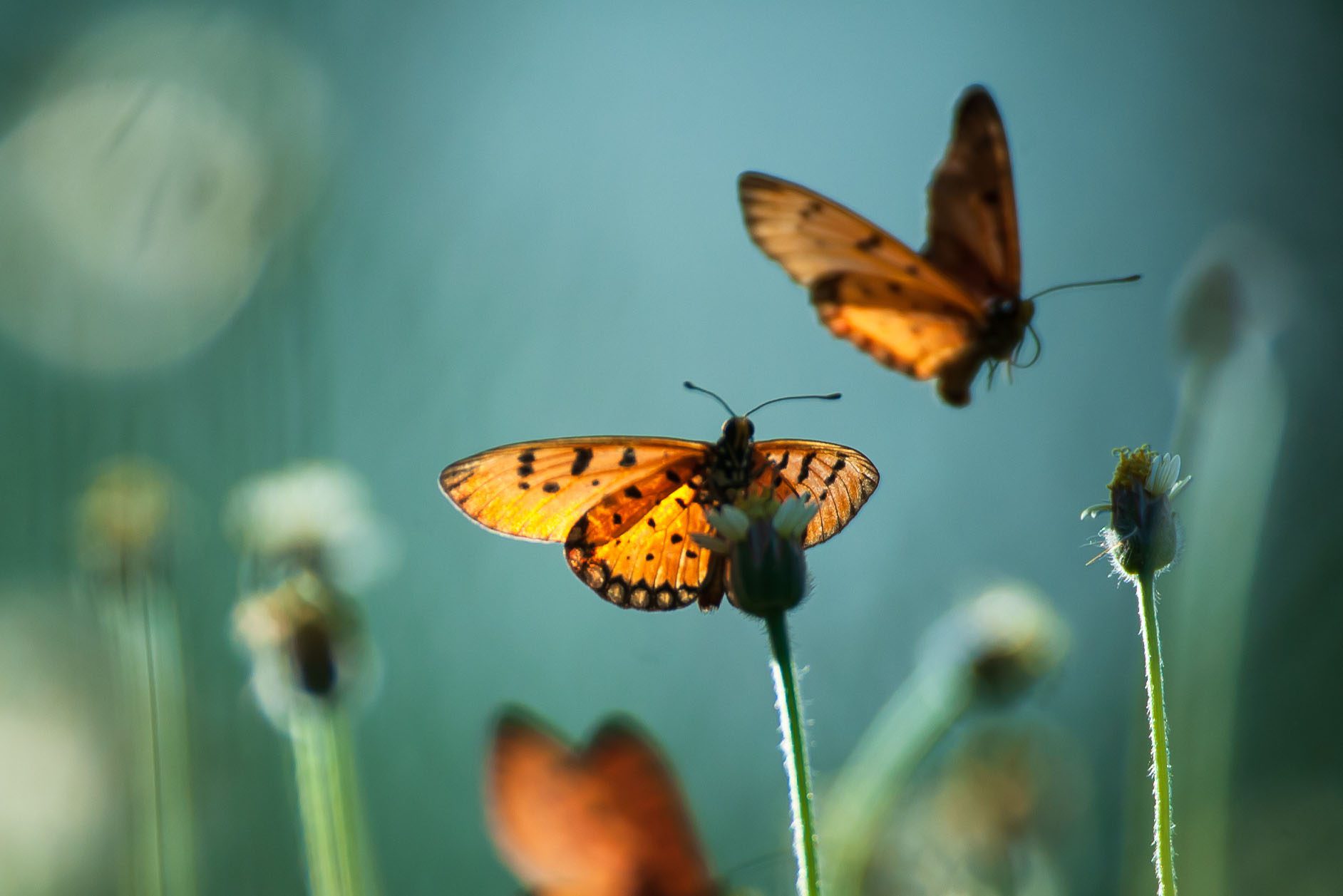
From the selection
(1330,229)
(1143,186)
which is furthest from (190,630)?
(1330,229)

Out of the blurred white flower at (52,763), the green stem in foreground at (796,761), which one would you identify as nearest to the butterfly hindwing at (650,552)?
the green stem in foreground at (796,761)

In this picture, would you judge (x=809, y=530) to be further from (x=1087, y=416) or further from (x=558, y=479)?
(x=1087, y=416)

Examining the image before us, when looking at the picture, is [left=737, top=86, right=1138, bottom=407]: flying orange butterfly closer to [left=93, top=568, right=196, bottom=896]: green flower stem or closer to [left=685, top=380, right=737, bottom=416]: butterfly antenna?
[left=685, top=380, right=737, bottom=416]: butterfly antenna

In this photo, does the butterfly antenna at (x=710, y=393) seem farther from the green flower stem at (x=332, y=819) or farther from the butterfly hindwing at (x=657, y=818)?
the butterfly hindwing at (x=657, y=818)

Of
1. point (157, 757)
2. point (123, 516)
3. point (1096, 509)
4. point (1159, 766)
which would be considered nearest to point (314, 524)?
point (123, 516)

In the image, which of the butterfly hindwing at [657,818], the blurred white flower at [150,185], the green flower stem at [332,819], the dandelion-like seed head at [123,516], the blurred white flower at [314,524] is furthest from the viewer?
the blurred white flower at [150,185]

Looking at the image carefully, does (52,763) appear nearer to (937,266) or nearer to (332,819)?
(332,819)
